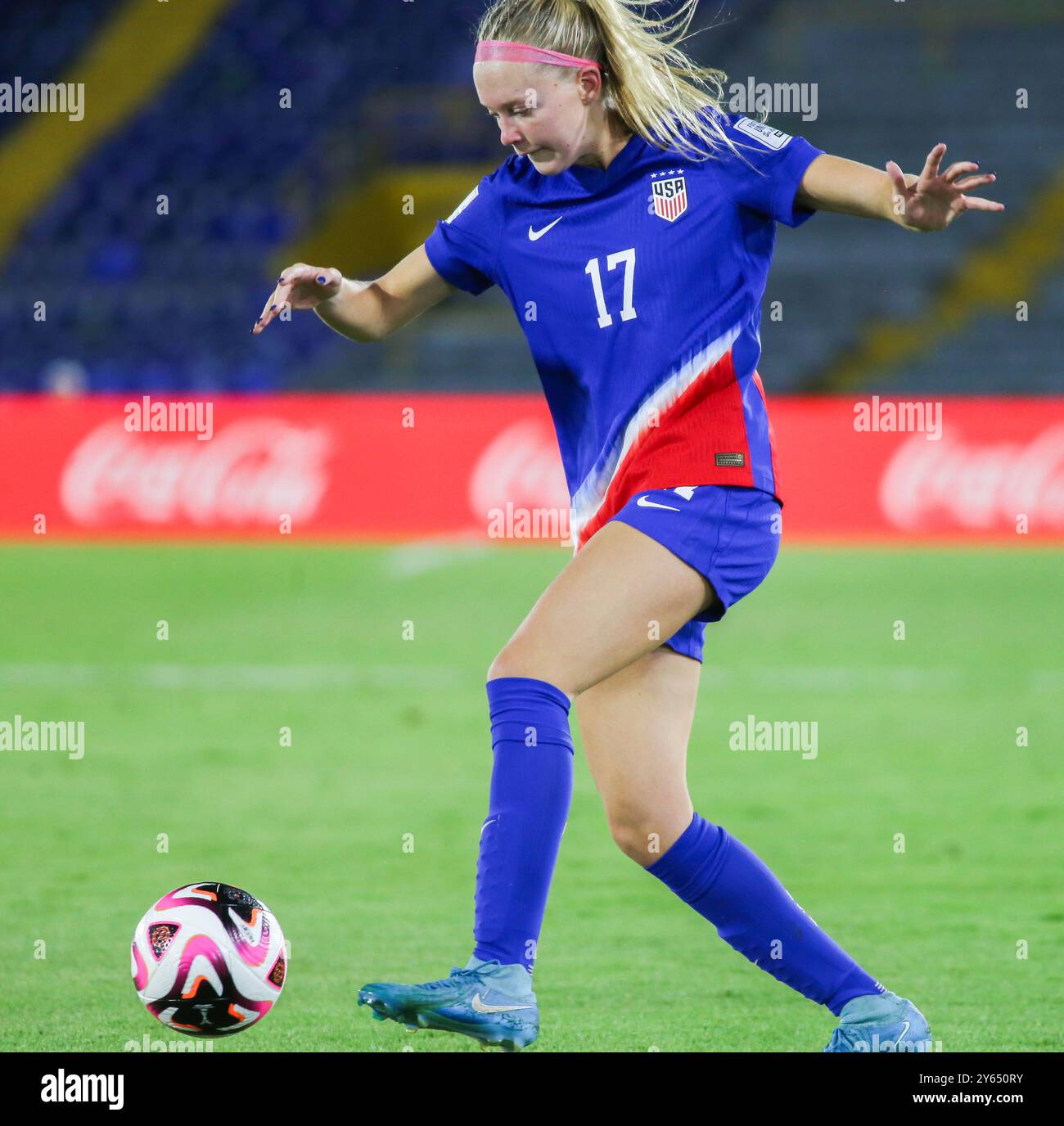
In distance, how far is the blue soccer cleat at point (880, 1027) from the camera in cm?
361

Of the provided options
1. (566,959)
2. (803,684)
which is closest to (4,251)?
(803,684)

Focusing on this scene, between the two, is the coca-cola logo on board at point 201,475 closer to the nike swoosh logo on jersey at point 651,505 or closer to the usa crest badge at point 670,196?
the usa crest badge at point 670,196

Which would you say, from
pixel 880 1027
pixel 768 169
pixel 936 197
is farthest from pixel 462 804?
pixel 936 197

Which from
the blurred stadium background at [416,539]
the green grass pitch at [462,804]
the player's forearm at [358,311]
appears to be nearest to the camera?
the player's forearm at [358,311]

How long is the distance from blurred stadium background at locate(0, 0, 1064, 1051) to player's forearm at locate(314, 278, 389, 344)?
1.06 metres

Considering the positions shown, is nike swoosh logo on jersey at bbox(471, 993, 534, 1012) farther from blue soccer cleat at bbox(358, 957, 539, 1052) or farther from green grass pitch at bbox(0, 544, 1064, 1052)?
green grass pitch at bbox(0, 544, 1064, 1052)

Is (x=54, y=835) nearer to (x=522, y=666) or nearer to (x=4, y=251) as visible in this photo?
(x=522, y=666)

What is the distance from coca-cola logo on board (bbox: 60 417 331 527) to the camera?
15.2m

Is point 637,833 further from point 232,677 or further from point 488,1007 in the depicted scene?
point 232,677

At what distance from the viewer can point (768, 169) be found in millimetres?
3520

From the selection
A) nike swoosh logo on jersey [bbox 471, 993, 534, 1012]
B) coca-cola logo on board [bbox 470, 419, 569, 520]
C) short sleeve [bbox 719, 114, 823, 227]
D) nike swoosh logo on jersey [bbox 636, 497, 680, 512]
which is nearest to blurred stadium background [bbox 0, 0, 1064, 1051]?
coca-cola logo on board [bbox 470, 419, 569, 520]

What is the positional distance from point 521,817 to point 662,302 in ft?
3.55

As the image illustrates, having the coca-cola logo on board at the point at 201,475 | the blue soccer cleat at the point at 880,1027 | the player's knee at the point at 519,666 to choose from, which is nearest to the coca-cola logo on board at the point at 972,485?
the coca-cola logo on board at the point at 201,475

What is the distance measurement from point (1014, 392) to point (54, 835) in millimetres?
15747
